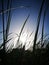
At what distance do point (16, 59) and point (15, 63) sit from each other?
0.18 ft

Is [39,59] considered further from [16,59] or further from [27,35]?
[27,35]

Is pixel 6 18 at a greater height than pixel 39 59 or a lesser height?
greater

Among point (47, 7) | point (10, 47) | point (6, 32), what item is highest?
point (47, 7)

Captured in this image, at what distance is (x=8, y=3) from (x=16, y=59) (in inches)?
16.1

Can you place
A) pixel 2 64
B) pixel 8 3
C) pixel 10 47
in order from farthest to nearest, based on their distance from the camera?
pixel 10 47 → pixel 8 3 → pixel 2 64

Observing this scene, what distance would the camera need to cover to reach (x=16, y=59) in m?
0.96

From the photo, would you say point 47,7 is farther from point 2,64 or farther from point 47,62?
point 2,64

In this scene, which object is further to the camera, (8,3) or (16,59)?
(8,3)

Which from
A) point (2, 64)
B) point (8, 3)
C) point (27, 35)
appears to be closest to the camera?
point (2, 64)

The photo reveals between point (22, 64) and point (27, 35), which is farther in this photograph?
point (27, 35)

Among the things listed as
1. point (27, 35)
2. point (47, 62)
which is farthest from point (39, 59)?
point (27, 35)

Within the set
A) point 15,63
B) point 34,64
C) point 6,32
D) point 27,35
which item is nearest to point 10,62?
point 15,63

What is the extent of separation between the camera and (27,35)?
5.09 ft

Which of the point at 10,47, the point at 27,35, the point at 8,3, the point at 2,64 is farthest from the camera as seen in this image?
the point at 27,35
